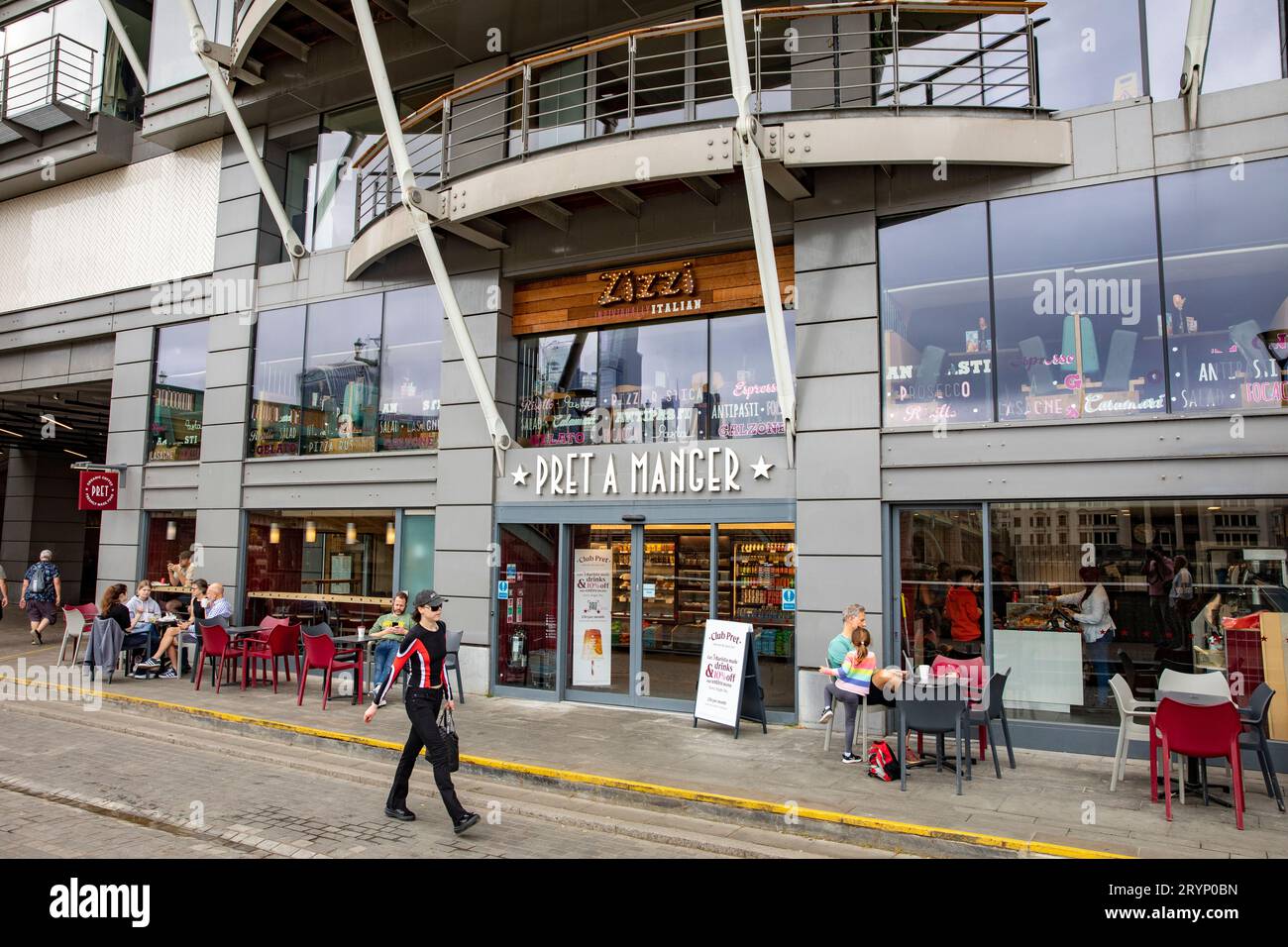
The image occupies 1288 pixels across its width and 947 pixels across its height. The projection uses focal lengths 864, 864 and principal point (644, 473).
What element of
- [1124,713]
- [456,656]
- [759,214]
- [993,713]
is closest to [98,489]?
[456,656]

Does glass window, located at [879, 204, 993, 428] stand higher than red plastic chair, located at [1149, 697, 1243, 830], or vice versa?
glass window, located at [879, 204, 993, 428]

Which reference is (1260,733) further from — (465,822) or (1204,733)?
(465,822)

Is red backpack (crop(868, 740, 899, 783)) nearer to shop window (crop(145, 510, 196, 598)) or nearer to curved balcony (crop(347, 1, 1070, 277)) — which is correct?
curved balcony (crop(347, 1, 1070, 277))

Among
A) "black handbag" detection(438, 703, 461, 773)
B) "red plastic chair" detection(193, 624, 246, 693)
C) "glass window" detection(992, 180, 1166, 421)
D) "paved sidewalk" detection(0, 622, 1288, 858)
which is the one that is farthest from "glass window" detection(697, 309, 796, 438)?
"red plastic chair" detection(193, 624, 246, 693)

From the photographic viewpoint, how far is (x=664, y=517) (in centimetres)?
1194

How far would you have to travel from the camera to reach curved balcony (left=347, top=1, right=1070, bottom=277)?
1016cm

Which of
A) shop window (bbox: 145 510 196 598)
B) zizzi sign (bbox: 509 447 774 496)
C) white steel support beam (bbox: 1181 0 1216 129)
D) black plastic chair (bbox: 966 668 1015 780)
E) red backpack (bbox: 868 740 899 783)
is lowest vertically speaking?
red backpack (bbox: 868 740 899 783)

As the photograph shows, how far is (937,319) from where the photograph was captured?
10.6 meters

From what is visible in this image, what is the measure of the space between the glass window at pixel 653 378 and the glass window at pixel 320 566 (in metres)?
4.61

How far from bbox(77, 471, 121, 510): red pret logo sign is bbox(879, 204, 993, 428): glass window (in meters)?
15.7

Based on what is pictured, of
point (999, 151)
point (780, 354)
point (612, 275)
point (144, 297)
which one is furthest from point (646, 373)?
Result: point (144, 297)

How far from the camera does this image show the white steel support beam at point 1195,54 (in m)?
9.00

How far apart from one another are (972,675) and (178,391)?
1618 centimetres
